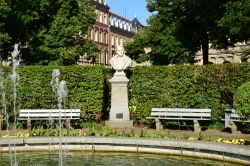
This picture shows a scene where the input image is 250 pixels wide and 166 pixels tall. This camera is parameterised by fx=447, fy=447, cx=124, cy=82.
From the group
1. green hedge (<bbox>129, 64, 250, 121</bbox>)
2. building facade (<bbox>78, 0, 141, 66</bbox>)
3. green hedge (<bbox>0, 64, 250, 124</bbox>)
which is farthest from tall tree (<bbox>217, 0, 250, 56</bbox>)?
building facade (<bbox>78, 0, 141, 66</bbox>)

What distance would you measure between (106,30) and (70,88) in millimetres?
58172

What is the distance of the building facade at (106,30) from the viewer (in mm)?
72000

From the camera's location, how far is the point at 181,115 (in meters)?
17.3

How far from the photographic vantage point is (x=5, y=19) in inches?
1073

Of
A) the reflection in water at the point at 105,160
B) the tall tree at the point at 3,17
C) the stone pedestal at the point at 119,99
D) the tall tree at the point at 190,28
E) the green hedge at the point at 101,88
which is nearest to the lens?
the reflection in water at the point at 105,160

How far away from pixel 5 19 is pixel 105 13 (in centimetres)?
5012

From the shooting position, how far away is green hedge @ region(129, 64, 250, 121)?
1734 centimetres

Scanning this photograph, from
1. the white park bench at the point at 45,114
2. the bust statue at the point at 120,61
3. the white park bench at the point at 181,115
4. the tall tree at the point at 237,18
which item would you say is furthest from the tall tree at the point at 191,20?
the white park bench at the point at 45,114

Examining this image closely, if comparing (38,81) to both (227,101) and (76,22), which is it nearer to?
(227,101)

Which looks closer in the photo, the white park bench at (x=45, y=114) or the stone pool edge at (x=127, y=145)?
the stone pool edge at (x=127, y=145)

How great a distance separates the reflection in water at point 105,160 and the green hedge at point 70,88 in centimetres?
698

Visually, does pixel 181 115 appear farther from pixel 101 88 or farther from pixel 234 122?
pixel 101 88

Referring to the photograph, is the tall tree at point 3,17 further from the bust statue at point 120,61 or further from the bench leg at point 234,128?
the bench leg at point 234,128

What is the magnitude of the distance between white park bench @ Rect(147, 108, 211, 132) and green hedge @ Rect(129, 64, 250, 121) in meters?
0.93
